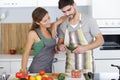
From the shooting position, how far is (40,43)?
9.64 ft

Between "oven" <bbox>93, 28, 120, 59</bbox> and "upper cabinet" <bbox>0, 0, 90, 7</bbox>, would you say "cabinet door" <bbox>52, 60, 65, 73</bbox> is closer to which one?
"oven" <bbox>93, 28, 120, 59</bbox>

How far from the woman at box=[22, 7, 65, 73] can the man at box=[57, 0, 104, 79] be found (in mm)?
149

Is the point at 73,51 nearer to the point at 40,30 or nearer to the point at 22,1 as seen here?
the point at 40,30

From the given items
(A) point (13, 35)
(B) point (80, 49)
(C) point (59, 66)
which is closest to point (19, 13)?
(A) point (13, 35)

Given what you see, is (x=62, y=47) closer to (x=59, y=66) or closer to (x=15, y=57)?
(x=59, y=66)

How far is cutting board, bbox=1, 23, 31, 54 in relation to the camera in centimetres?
457

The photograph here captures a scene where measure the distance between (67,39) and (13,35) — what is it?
1.70 meters

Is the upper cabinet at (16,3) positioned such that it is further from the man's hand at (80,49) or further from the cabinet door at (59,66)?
the man's hand at (80,49)

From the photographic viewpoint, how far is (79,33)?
3.02m

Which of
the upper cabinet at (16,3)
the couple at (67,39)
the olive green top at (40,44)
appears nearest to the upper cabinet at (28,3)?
the upper cabinet at (16,3)

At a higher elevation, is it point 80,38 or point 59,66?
point 80,38

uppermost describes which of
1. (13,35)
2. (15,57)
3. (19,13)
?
(19,13)

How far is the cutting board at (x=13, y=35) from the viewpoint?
15.0ft

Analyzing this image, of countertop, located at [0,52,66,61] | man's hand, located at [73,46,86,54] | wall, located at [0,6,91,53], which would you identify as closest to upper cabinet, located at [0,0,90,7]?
wall, located at [0,6,91,53]
